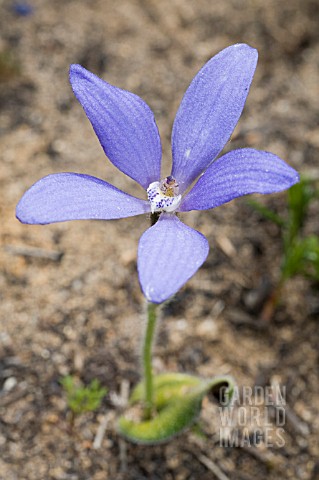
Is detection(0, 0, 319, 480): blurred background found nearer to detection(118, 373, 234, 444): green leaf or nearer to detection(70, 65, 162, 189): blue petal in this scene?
detection(118, 373, 234, 444): green leaf

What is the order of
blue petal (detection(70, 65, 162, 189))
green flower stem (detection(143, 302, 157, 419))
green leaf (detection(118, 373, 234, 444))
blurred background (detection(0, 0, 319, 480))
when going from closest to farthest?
blue petal (detection(70, 65, 162, 189)) < green flower stem (detection(143, 302, 157, 419)) < green leaf (detection(118, 373, 234, 444)) < blurred background (detection(0, 0, 319, 480))

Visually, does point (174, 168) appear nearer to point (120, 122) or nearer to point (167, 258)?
point (120, 122)

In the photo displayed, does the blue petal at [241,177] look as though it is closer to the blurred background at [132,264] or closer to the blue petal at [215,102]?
the blue petal at [215,102]

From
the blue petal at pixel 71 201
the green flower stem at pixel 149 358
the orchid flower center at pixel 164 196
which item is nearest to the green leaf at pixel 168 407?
the green flower stem at pixel 149 358

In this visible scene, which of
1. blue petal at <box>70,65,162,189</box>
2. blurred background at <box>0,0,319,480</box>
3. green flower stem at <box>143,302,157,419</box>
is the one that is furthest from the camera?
blurred background at <box>0,0,319,480</box>

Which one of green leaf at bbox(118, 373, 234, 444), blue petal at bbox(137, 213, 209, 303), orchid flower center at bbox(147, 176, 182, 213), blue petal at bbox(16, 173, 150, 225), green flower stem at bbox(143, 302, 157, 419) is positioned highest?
blue petal at bbox(16, 173, 150, 225)

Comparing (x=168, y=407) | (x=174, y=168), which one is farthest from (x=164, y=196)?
(x=168, y=407)

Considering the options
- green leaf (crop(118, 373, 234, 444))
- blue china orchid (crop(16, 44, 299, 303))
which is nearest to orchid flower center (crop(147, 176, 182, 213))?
blue china orchid (crop(16, 44, 299, 303))

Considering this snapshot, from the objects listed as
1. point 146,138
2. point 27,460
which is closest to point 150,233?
point 146,138
